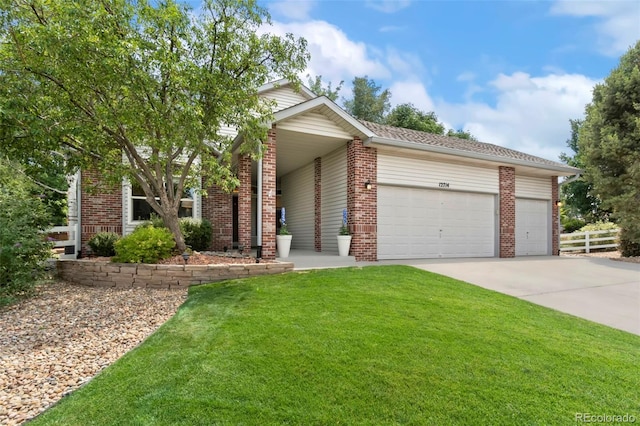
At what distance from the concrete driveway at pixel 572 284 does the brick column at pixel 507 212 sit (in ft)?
5.61

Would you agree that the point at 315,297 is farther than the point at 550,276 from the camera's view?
No

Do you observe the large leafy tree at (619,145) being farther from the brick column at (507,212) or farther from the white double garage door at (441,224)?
the brick column at (507,212)

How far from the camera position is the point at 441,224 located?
11.1 m

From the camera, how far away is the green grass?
237 centimetres

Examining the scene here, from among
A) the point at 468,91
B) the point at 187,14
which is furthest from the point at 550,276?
the point at 187,14

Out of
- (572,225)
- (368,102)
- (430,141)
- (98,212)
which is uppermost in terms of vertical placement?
(368,102)

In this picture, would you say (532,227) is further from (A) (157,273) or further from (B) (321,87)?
(B) (321,87)

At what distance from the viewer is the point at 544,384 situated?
2762 millimetres

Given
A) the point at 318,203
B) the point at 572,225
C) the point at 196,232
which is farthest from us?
the point at 572,225

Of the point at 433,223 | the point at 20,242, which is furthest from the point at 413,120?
the point at 20,242

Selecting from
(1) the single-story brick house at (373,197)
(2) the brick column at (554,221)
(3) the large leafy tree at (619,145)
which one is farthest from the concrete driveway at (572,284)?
(3) the large leafy tree at (619,145)

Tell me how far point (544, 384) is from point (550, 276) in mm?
6408

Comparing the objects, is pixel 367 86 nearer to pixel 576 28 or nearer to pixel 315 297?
pixel 576 28

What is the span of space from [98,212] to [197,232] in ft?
10.5
